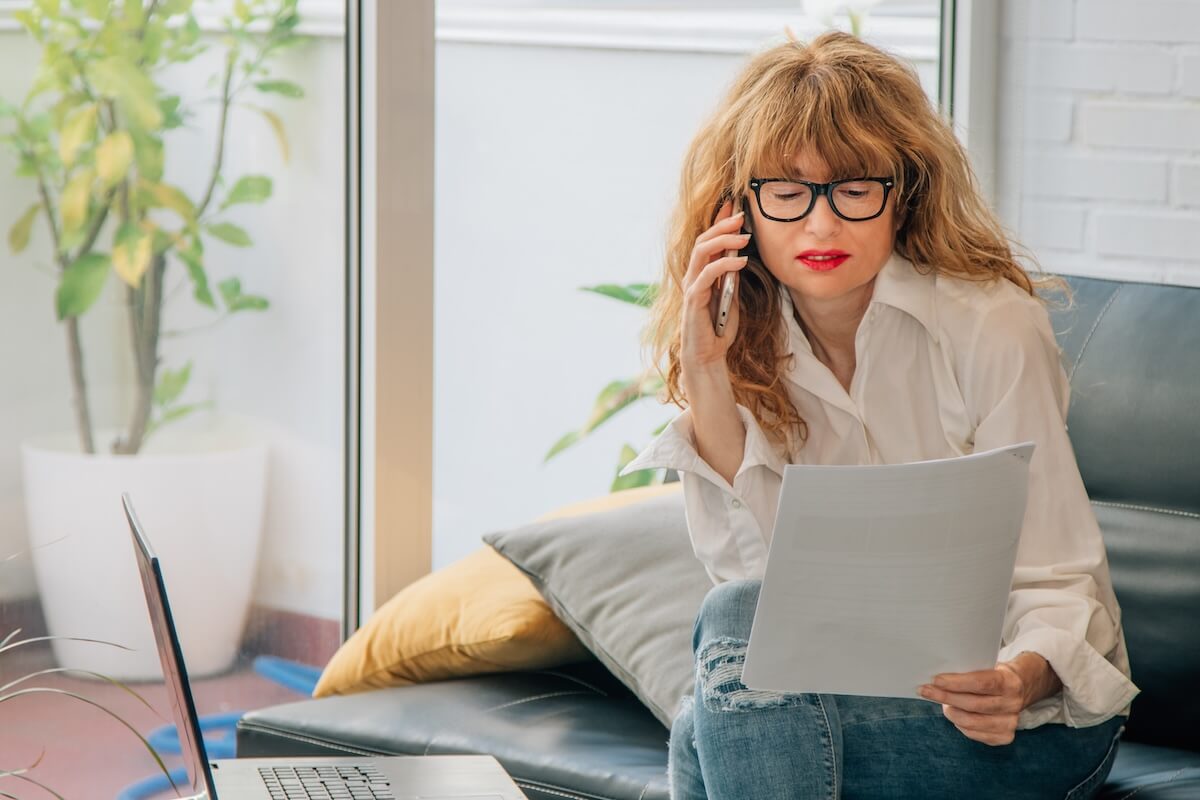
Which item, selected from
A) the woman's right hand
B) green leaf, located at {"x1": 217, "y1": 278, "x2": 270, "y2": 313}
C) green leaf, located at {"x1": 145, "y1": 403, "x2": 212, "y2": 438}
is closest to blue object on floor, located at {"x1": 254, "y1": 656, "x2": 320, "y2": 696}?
green leaf, located at {"x1": 145, "y1": 403, "x2": 212, "y2": 438}

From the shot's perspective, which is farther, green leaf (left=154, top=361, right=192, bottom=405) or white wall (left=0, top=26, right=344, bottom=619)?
green leaf (left=154, top=361, right=192, bottom=405)

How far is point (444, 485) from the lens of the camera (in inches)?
93.3

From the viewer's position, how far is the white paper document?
1.11 m

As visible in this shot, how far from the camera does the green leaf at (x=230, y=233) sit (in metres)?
2.03

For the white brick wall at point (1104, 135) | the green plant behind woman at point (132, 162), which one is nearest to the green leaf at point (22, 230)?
the green plant behind woman at point (132, 162)

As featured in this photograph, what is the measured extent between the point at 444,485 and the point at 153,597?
4.52 ft

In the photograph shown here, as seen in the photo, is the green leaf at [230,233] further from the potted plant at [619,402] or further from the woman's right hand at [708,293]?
the woman's right hand at [708,293]

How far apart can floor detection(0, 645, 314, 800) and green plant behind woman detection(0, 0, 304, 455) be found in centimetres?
31

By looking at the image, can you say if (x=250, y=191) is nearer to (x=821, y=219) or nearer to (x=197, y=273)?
(x=197, y=273)

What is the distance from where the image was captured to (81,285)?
1.90 meters

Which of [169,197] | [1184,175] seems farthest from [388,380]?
[1184,175]

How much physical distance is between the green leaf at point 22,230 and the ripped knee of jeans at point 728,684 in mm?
1051

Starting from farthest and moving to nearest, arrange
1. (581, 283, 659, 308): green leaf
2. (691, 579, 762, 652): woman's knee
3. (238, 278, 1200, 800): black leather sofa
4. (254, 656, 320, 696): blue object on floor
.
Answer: (581, 283, 659, 308): green leaf → (254, 656, 320, 696): blue object on floor → (238, 278, 1200, 800): black leather sofa → (691, 579, 762, 652): woman's knee

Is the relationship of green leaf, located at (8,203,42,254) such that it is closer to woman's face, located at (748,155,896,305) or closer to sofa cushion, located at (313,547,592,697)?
sofa cushion, located at (313,547,592,697)
